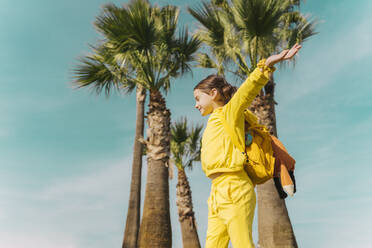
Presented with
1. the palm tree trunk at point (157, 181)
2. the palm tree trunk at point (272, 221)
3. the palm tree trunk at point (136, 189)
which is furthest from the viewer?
the palm tree trunk at point (136, 189)

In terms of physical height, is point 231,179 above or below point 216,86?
below

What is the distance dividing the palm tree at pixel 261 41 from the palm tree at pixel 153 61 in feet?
2.72

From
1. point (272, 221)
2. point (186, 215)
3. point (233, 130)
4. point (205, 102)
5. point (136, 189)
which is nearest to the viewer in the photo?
point (233, 130)

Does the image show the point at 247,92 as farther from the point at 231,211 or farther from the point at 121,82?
the point at 121,82

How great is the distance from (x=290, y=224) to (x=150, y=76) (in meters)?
5.76

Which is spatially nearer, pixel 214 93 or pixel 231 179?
pixel 231 179

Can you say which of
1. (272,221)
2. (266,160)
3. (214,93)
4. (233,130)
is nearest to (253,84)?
(233,130)

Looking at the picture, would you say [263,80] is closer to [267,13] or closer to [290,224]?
[267,13]

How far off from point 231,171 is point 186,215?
12099 mm

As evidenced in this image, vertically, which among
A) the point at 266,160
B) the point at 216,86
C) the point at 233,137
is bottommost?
the point at 266,160

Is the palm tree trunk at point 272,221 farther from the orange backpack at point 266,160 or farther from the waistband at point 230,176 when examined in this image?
the waistband at point 230,176

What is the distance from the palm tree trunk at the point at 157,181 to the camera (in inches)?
307

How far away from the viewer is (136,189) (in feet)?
39.7

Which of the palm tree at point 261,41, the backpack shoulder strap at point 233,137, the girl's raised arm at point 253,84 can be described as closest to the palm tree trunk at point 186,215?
the palm tree at point 261,41
